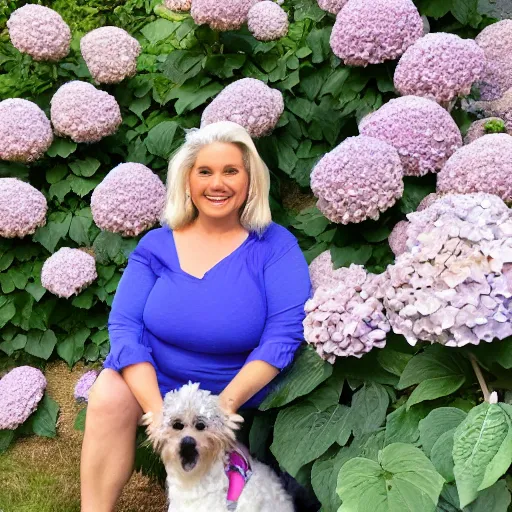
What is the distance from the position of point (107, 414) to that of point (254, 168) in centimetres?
85

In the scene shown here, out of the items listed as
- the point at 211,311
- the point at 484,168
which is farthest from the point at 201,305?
the point at 484,168

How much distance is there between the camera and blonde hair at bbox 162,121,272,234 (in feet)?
7.36

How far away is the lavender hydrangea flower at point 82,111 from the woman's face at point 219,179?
979 millimetres

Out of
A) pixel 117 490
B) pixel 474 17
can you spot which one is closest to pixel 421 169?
pixel 474 17

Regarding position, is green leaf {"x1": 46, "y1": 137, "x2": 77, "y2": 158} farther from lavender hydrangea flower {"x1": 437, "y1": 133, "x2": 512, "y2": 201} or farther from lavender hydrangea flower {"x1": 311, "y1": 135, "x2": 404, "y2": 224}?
lavender hydrangea flower {"x1": 437, "y1": 133, "x2": 512, "y2": 201}

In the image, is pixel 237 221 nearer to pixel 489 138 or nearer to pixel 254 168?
pixel 254 168

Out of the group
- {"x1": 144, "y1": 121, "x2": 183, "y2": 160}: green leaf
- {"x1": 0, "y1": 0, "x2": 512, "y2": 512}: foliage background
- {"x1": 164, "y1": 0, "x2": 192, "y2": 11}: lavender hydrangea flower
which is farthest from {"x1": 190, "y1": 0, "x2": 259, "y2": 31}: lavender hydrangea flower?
{"x1": 144, "y1": 121, "x2": 183, "y2": 160}: green leaf

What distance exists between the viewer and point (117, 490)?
2246 millimetres

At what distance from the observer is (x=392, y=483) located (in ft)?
5.18

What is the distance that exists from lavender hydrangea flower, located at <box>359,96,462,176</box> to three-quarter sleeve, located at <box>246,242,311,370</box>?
1.50 ft

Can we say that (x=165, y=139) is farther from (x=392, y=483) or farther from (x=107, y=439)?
(x=392, y=483)

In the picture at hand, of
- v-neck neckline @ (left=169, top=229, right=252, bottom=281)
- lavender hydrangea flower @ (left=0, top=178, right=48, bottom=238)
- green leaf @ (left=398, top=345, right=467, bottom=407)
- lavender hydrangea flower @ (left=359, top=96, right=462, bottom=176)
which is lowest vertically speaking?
lavender hydrangea flower @ (left=0, top=178, right=48, bottom=238)

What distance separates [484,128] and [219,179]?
93 centimetres

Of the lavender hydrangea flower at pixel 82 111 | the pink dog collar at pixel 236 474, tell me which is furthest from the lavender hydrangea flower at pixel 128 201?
the pink dog collar at pixel 236 474
